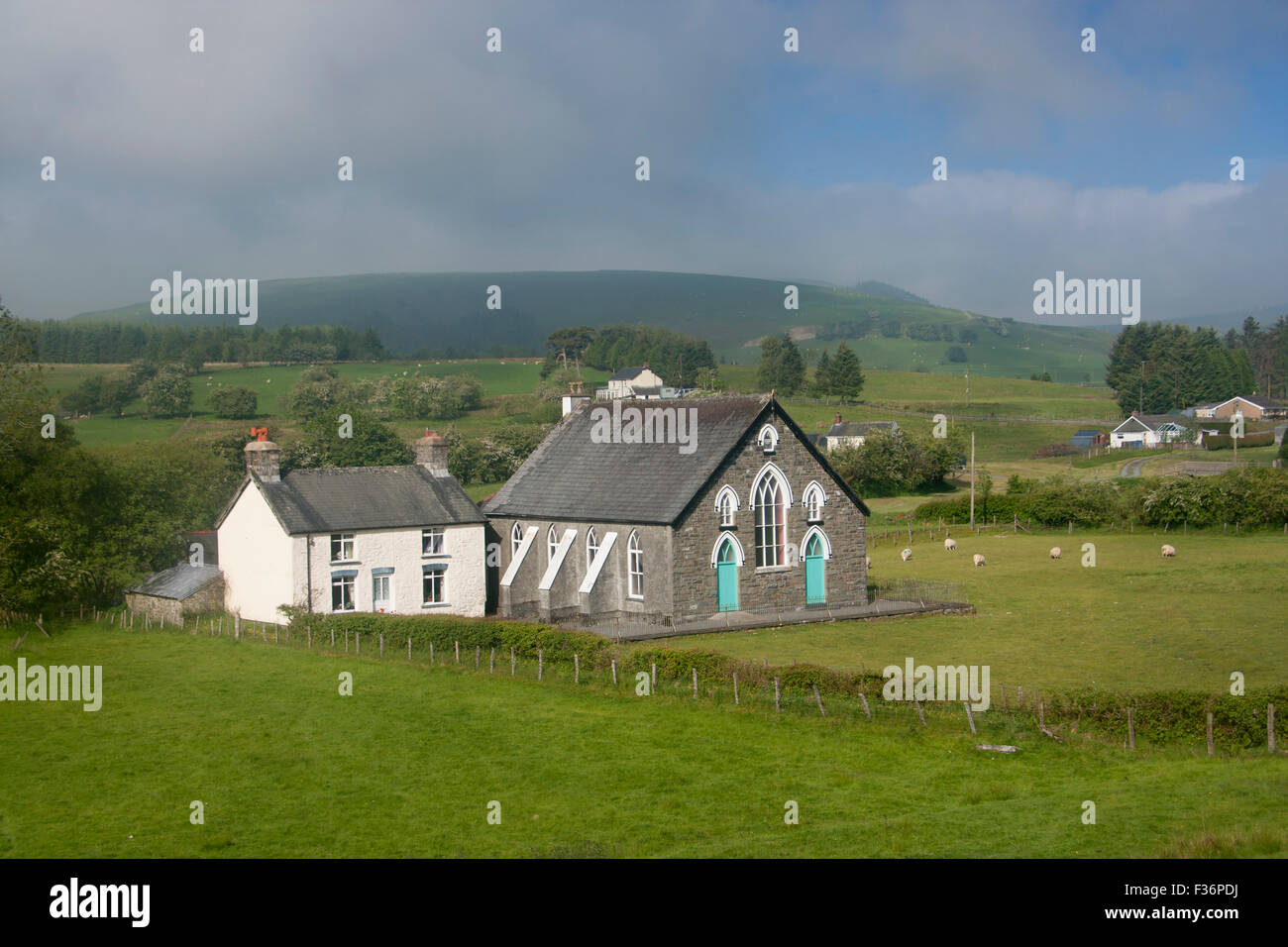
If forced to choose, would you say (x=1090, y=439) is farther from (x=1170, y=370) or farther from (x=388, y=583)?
(x=388, y=583)

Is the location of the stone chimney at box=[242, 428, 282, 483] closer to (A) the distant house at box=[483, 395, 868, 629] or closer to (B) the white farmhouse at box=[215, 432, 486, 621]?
(B) the white farmhouse at box=[215, 432, 486, 621]

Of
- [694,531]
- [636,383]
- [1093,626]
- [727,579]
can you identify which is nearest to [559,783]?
[694,531]

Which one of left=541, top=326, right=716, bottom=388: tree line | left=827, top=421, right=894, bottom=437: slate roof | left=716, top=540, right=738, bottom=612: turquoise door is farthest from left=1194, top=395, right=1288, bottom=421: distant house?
left=716, top=540, right=738, bottom=612: turquoise door

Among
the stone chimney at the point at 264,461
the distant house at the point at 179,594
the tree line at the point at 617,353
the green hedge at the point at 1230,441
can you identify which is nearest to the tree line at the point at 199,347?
the tree line at the point at 617,353

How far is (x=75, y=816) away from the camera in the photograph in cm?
2233

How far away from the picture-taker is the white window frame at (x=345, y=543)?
144 feet

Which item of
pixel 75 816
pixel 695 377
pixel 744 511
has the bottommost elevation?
pixel 75 816

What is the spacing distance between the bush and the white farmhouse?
72.0 meters

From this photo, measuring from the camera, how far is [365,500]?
45.7 m

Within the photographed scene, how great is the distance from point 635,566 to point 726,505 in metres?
3.98

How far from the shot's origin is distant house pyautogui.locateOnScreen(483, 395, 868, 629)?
42531 mm
